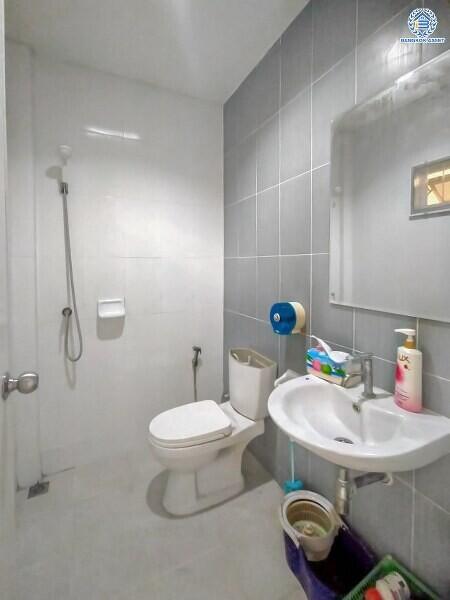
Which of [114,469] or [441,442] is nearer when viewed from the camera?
[441,442]

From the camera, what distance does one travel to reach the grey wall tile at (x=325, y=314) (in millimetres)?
1127

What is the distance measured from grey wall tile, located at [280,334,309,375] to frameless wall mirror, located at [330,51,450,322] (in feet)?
0.99

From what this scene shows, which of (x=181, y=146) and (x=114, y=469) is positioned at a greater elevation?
(x=181, y=146)

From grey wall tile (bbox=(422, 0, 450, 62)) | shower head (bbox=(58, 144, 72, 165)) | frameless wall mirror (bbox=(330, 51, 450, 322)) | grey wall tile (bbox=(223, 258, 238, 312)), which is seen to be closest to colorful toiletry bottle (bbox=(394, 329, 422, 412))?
frameless wall mirror (bbox=(330, 51, 450, 322))

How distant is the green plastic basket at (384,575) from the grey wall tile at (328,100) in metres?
1.54

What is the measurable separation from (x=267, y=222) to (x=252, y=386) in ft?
3.05

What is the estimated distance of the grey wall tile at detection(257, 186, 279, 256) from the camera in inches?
59.3

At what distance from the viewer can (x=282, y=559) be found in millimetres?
1174

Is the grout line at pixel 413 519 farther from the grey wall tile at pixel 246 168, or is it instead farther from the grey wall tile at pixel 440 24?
the grey wall tile at pixel 246 168

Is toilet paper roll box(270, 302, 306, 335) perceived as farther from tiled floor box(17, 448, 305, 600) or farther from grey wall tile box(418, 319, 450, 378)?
tiled floor box(17, 448, 305, 600)

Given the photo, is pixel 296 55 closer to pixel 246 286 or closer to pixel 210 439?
pixel 246 286

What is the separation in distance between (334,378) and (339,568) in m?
0.80

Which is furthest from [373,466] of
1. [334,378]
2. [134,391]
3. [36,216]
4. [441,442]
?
[36,216]

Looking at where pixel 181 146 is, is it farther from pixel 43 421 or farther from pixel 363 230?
pixel 43 421
